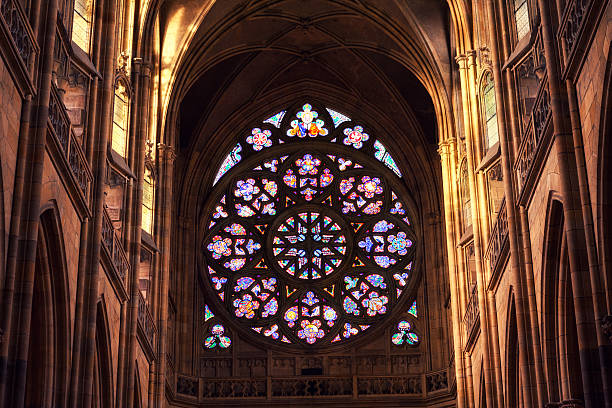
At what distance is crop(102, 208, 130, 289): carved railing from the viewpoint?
17078 millimetres

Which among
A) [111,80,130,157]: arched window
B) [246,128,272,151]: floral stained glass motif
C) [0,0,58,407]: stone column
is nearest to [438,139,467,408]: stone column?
[246,128,272,151]: floral stained glass motif

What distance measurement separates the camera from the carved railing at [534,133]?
1364cm

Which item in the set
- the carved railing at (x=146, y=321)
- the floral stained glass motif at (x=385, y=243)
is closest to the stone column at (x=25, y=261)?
the carved railing at (x=146, y=321)

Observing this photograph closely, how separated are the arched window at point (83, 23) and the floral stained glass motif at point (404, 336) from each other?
12.7 meters

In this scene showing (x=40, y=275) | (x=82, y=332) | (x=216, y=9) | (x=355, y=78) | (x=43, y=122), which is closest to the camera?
(x=43, y=122)

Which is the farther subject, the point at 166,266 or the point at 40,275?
the point at 166,266

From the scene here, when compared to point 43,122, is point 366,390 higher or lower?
lower

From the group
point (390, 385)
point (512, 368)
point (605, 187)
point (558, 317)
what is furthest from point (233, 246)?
point (605, 187)

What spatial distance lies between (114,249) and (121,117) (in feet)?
11.4

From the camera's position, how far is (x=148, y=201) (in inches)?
898

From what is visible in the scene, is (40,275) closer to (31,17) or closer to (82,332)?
(82,332)

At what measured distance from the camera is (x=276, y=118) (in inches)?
1174

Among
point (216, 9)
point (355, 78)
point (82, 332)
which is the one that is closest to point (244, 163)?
point (355, 78)

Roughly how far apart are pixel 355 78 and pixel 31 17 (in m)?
16.7
